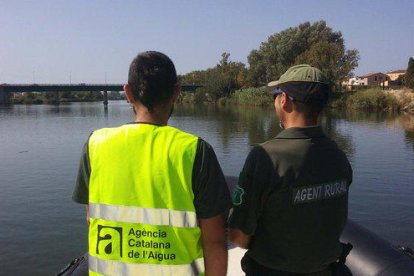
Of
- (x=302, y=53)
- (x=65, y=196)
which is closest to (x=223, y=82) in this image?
(x=302, y=53)

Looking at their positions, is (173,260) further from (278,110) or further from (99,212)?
(278,110)

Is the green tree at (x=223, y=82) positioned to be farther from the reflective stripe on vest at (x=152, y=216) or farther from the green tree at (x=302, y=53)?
the reflective stripe on vest at (x=152, y=216)

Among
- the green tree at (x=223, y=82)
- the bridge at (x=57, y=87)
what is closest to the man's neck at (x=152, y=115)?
the green tree at (x=223, y=82)

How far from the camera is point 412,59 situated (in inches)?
2175

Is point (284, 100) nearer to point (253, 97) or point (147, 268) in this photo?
point (147, 268)

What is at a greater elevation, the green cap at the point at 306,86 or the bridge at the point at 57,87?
the bridge at the point at 57,87

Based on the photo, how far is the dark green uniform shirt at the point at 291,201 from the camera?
6.52ft

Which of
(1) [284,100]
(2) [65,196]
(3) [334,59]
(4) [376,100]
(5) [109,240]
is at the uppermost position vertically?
(3) [334,59]

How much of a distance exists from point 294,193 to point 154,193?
0.68m

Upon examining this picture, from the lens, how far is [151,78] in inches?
71.4

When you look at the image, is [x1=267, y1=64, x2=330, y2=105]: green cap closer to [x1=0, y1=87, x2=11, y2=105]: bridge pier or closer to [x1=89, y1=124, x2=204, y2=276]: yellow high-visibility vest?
[x1=89, y1=124, x2=204, y2=276]: yellow high-visibility vest

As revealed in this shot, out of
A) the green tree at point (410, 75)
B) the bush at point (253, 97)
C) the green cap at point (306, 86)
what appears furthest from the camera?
the bush at point (253, 97)

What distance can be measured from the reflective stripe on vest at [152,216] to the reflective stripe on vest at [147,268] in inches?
7.3

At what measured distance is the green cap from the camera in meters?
2.10
